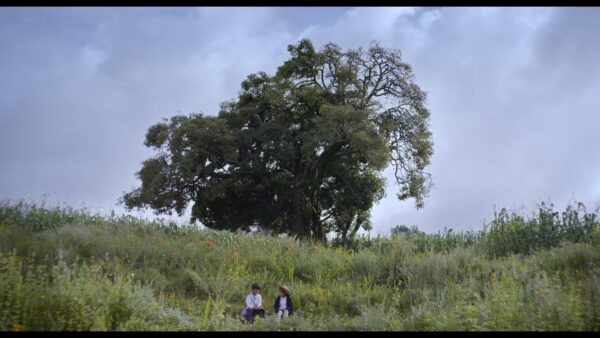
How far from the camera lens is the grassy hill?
6.12 meters

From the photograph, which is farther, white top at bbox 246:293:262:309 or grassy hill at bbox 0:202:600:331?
white top at bbox 246:293:262:309

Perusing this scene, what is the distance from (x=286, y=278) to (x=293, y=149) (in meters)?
14.4

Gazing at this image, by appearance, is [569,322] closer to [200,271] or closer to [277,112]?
[200,271]

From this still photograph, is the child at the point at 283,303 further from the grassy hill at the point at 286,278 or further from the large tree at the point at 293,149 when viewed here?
the large tree at the point at 293,149

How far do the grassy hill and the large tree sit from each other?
920 cm

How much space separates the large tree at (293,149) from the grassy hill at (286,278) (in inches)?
362

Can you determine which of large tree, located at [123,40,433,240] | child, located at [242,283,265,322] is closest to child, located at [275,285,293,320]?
child, located at [242,283,265,322]

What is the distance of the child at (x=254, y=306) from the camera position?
28.7 feet

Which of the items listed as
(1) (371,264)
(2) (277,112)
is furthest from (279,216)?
(1) (371,264)

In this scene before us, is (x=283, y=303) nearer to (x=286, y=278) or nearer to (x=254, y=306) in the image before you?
(x=254, y=306)

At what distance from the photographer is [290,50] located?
1033 inches

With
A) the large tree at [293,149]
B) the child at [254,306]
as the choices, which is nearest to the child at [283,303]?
the child at [254,306]

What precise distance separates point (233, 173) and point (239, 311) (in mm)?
16704

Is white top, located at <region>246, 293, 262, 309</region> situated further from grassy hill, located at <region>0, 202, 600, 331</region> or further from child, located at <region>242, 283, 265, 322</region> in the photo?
grassy hill, located at <region>0, 202, 600, 331</region>
